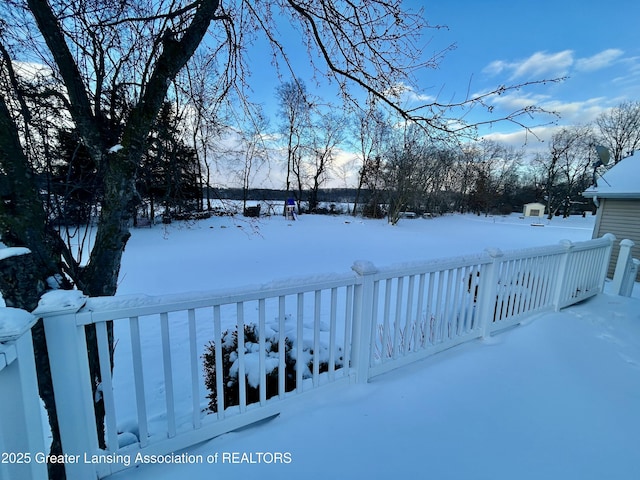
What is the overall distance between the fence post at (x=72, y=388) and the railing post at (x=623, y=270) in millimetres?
7022

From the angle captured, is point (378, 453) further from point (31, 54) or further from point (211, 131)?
point (31, 54)

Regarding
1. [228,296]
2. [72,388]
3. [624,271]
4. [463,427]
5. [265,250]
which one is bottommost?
[265,250]

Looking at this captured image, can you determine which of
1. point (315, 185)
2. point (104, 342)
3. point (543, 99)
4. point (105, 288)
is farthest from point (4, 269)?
point (315, 185)

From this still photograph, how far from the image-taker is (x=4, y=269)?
145cm

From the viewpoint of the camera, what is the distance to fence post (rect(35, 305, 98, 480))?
46.2 inches

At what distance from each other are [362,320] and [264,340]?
2.49 feet

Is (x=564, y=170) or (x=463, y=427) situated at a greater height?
(x=564, y=170)

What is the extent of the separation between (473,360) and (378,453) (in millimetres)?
1427

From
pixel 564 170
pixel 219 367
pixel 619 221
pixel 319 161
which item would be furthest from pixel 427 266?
pixel 564 170

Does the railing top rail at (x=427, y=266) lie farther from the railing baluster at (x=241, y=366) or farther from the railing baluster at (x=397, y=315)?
the railing baluster at (x=241, y=366)

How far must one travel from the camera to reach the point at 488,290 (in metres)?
2.81

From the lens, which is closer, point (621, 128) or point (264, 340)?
point (264, 340)

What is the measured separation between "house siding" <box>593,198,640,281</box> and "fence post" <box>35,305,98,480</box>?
35.4 feet

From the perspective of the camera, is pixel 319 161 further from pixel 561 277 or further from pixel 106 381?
pixel 106 381
